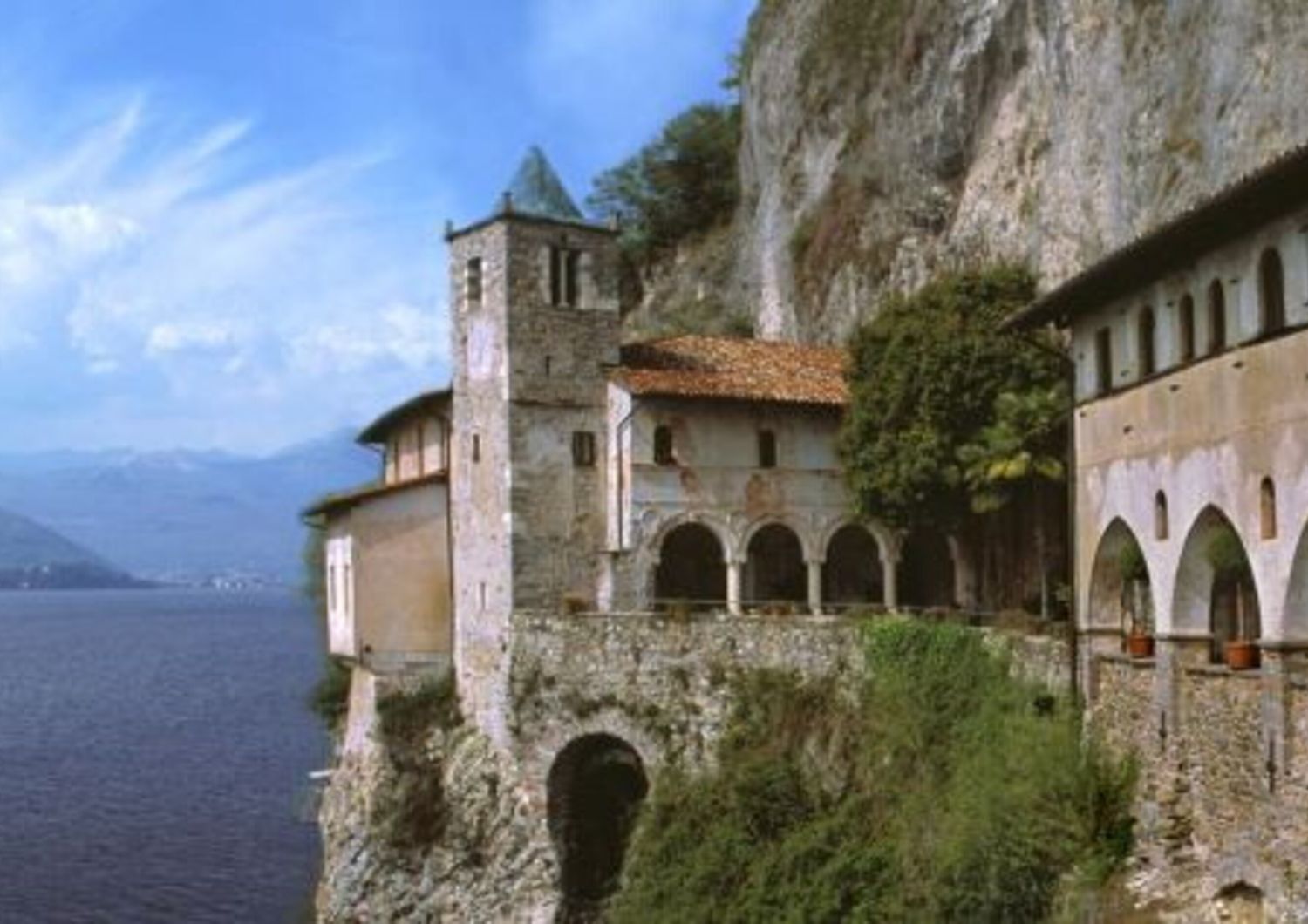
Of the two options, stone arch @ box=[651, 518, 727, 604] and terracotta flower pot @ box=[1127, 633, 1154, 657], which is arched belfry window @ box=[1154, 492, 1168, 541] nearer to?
terracotta flower pot @ box=[1127, 633, 1154, 657]

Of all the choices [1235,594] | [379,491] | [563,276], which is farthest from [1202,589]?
[379,491]

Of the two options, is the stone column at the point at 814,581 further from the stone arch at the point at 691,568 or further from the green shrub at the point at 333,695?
the green shrub at the point at 333,695

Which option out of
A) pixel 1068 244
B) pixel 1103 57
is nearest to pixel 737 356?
pixel 1068 244

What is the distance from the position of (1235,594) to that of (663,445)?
19.3 meters

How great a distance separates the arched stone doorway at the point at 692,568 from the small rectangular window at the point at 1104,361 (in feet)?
61.0

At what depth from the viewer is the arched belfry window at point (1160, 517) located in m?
23.8

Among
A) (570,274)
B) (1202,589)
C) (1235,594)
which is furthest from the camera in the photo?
(570,274)

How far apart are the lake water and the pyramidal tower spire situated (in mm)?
21017

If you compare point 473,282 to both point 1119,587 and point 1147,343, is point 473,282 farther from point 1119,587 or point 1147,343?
point 1147,343

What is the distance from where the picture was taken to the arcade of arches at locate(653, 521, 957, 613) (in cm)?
4319

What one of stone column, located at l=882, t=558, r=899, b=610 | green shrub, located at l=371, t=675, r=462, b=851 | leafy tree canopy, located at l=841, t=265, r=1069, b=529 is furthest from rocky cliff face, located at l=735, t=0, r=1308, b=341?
green shrub, located at l=371, t=675, r=462, b=851

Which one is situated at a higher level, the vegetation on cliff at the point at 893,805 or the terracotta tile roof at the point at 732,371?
the terracotta tile roof at the point at 732,371

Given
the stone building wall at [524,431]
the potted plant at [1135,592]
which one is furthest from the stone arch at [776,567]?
the potted plant at [1135,592]

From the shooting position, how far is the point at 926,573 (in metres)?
46.2
